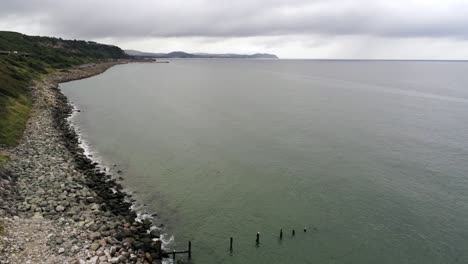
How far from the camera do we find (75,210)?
34594 millimetres

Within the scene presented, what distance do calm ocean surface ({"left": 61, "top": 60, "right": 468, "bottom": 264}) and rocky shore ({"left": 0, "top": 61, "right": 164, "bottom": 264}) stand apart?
3.98 meters

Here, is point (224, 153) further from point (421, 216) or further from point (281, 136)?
point (421, 216)

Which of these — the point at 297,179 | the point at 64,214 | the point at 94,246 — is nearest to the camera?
the point at 94,246

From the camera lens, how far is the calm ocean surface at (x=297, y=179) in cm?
3512

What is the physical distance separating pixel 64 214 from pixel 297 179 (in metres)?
30.2

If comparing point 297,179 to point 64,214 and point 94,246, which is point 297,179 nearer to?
point 94,246

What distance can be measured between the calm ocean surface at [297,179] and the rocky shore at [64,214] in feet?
13.1

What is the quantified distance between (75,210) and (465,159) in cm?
6204

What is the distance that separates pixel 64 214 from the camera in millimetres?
33500

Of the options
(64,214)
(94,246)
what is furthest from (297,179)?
(64,214)

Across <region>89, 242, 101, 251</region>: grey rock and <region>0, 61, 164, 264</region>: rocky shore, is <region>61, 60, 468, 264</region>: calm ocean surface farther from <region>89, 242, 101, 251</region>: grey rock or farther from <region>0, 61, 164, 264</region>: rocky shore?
<region>89, 242, 101, 251</region>: grey rock

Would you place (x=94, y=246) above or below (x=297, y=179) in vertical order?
above

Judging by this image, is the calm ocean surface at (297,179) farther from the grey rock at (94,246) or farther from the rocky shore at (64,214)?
the grey rock at (94,246)

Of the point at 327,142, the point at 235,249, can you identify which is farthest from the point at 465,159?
the point at 235,249
